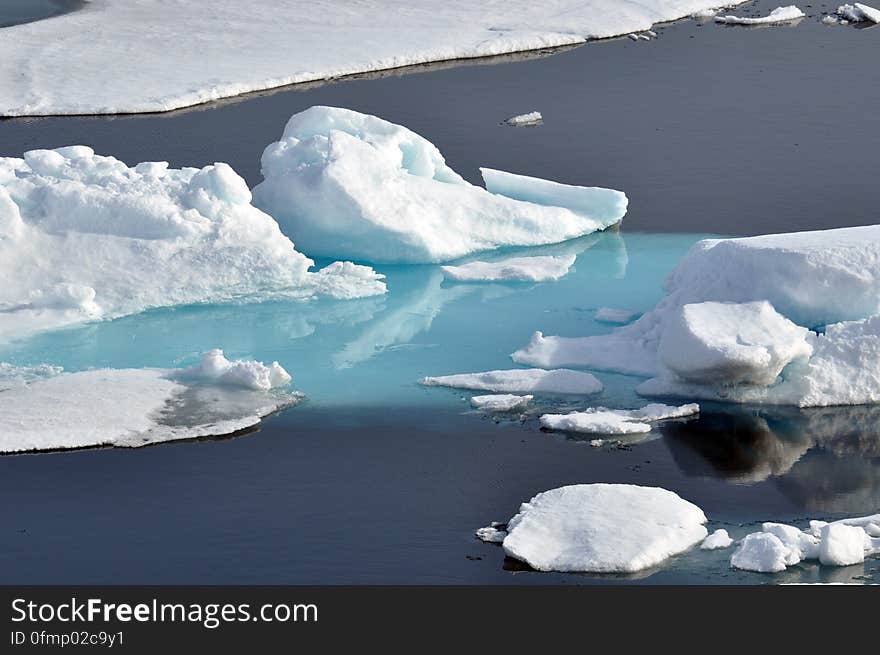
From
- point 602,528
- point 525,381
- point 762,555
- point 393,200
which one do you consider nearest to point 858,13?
point 393,200

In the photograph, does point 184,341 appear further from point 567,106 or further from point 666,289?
point 567,106

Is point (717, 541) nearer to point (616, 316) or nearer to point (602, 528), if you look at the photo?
point (602, 528)

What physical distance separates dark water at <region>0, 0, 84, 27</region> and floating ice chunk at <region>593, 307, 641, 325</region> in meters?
12.3

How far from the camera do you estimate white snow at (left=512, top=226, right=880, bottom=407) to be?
410 inches

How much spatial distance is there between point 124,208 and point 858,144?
854 cm

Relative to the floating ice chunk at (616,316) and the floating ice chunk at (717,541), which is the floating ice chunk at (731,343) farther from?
the floating ice chunk at (717,541)

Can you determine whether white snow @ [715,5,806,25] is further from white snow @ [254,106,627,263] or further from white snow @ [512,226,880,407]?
white snow @ [512,226,880,407]

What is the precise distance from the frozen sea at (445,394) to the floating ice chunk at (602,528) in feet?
0.35

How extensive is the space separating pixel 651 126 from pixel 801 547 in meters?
10.4

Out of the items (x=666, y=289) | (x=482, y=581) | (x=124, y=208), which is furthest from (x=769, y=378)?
(x=124, y=208)

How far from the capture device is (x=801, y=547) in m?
8.25

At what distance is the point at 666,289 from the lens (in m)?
12.0

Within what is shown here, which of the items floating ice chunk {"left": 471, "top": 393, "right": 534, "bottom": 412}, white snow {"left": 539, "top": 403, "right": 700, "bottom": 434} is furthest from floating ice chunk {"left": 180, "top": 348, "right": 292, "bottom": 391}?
white snow {"left": 539, "top": 403, "right": 700, "bottom": 434}

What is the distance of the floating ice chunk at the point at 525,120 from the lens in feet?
59.4
